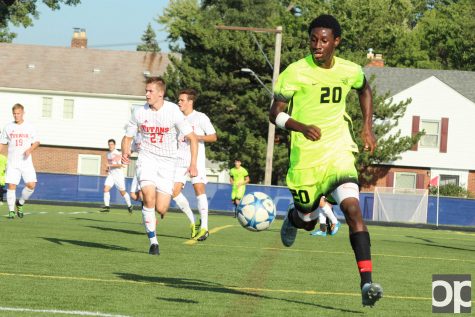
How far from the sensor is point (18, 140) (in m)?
20.2

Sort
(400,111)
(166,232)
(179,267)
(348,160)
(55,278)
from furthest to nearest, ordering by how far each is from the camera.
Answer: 1. (400,111)
2. (166,232)
3. (179,267)
4. (55,278)
5. (348,160)

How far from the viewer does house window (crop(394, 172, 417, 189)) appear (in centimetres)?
5631

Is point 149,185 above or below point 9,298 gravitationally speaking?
above

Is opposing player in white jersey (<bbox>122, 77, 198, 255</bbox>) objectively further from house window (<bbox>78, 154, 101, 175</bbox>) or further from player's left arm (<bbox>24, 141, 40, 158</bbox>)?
house window (<bbox>78, 154, 101, 175</bbox>)

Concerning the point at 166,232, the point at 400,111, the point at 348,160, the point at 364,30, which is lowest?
the point at 166,232

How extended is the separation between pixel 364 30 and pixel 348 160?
230ft

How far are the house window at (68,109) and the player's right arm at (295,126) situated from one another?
184 ft

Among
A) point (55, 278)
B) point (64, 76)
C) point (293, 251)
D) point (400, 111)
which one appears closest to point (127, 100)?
point (64, 76)

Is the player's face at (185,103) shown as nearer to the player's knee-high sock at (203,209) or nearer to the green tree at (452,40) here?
the player's knee-high sock at (203,209)

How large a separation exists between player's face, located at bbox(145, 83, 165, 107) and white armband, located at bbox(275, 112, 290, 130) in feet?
15.4

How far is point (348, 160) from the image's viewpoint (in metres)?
8.47

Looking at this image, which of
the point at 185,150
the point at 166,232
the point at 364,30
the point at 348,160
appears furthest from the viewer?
the point at 364,30

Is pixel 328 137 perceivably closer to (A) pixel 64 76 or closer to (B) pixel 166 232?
(B) pixel 166 232

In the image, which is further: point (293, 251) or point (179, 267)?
point (293, 251)
